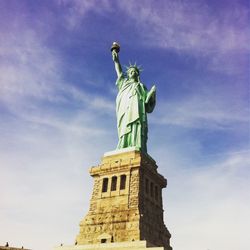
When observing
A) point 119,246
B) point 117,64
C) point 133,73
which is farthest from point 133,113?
point 119,246

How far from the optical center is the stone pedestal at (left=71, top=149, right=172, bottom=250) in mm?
23062

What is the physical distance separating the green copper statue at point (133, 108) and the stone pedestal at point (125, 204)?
1.61 m

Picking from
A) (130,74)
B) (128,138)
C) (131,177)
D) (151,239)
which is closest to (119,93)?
(130,74)

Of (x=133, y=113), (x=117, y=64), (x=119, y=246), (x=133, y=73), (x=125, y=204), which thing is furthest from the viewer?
(x=117, y=64)

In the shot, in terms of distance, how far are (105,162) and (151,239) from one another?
7010 millimetres

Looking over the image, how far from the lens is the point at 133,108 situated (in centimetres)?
2912

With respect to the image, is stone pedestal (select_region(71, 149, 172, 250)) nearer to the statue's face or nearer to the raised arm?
the statue's face

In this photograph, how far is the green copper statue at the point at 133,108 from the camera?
92.9 feet

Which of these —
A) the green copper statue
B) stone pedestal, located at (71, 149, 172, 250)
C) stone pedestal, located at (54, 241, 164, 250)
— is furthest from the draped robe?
stone pedestal, located at (54, 241, 164, 250)

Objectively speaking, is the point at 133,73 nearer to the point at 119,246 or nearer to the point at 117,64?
the point at 117,64

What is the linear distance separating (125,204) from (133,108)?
8.51 m

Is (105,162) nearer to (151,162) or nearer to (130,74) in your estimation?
(151,162)

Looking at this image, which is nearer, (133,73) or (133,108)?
(133,108)

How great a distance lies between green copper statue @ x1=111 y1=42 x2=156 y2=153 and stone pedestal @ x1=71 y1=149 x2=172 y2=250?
5.27 ft
